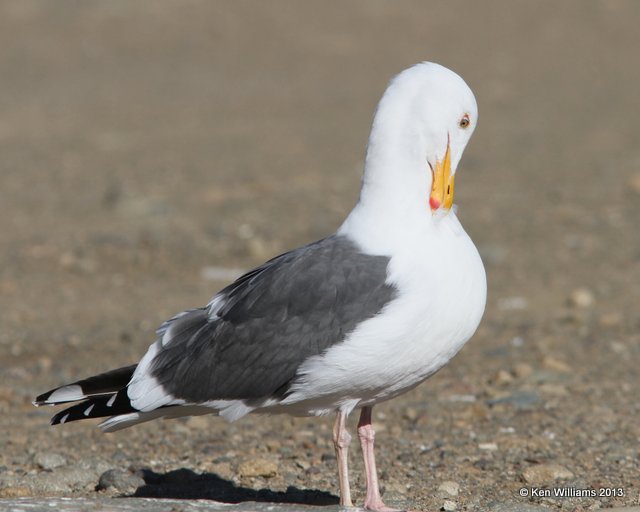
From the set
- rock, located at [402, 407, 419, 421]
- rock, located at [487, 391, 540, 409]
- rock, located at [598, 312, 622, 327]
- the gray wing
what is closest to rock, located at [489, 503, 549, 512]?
the gray wing

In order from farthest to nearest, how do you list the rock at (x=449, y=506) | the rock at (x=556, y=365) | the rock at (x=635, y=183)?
the rock at (x=635, y=183), the rock at (x=556, y=365), the rock at (x=449, y=506)

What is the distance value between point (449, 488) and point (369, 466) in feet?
2.37

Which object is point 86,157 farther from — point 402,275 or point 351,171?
point 402,275

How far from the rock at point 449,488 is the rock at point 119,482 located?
1.44m

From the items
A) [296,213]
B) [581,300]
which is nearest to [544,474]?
[581,300]

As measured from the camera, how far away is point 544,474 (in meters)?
5.84

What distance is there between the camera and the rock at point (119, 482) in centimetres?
575

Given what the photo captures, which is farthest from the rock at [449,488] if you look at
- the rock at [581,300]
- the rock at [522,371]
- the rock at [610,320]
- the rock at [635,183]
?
the rock at [635,183]

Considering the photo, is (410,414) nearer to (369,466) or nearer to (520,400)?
(520,400)

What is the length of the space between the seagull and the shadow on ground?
600 millimetres

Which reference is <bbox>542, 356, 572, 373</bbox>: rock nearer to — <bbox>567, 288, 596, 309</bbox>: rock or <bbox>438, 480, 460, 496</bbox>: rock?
<bbox>567, 288, 596, 309</bbox>: rock

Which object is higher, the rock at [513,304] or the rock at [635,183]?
the rock at [635,183]

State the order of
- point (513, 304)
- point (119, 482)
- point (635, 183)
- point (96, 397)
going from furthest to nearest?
point (635, 183) < point (513, 304) < point (119, 482) < point (96, 397)

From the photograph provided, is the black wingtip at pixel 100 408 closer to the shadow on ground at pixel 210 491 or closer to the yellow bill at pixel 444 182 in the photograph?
the shadow on ground at pixel 210 491
